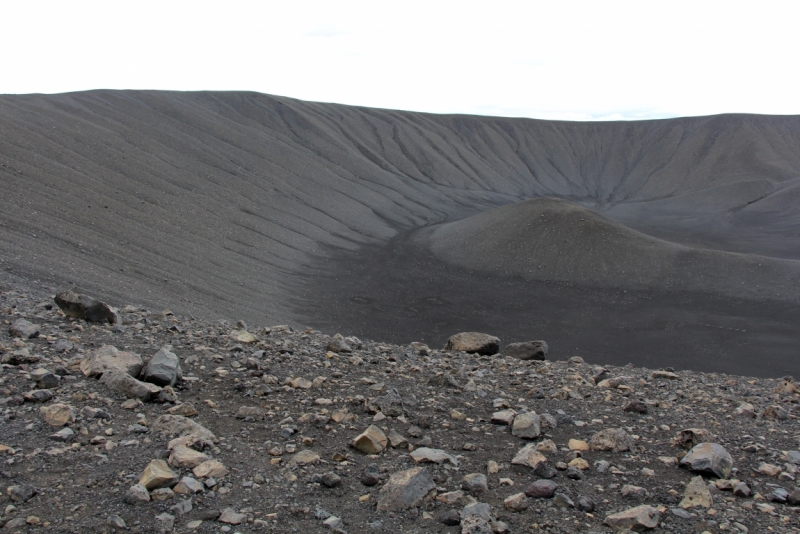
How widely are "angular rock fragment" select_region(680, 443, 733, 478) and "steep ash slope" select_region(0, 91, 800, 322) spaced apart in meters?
11.6

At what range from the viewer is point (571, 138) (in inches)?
3169

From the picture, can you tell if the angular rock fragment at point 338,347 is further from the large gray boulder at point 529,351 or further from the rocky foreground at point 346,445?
the large gray boulder at point 529,351

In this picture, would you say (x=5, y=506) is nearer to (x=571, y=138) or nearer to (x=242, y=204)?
(x=242, y=204)

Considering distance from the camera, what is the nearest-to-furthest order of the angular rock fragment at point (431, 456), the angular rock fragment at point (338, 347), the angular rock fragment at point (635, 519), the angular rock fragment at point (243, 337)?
the angular rock fragment at point (635, 519) → the angular rock fragment at point (431, 456) → the angular rock fragment at point (243, 337) → the angular rock fragment at point (338, 347)

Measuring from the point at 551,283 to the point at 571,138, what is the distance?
58146 mm

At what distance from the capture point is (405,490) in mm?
3828

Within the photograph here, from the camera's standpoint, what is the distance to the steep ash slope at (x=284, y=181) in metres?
18.8

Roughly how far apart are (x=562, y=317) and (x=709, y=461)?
19.0 metres

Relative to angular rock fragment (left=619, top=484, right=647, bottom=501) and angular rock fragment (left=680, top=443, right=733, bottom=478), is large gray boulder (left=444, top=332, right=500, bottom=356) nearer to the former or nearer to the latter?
angular rock fragment (left=680, top=443, right=733, bottom=478)

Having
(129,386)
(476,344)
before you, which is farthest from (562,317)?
(129,386)

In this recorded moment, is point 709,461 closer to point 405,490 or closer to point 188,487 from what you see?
point 405,490

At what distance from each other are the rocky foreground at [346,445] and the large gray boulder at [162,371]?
0.02 m

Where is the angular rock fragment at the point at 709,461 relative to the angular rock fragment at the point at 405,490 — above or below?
above

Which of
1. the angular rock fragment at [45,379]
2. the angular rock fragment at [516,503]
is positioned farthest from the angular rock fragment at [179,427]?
the angular rock fragment at [516,503]
